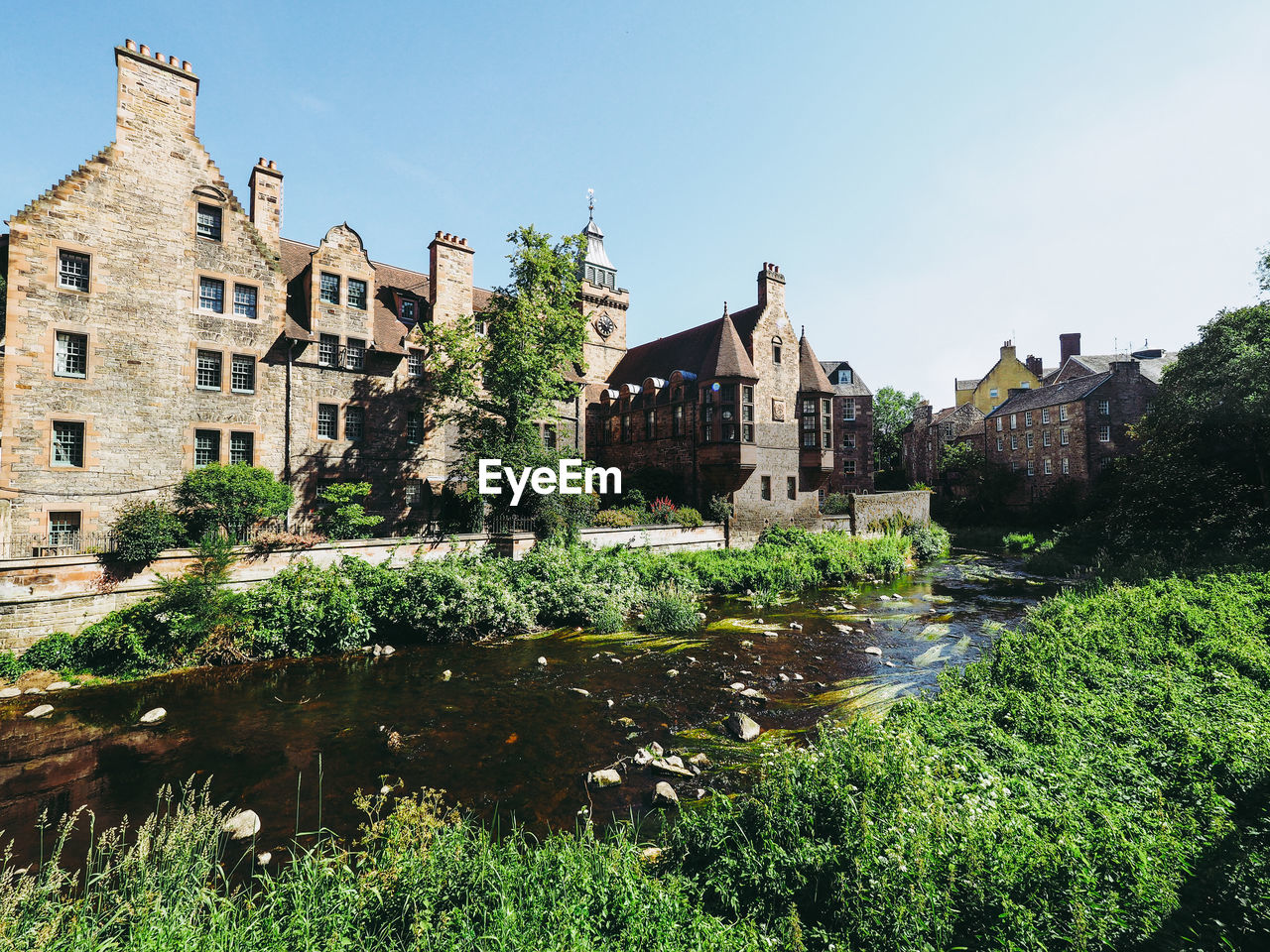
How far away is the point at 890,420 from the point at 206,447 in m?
64.3

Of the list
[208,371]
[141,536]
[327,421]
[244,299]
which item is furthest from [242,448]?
[141,536]

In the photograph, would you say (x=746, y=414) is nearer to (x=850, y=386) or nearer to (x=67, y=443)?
(x=850, y=386)

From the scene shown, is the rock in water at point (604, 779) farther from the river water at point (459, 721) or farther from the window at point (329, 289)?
the window at point (329, 289)

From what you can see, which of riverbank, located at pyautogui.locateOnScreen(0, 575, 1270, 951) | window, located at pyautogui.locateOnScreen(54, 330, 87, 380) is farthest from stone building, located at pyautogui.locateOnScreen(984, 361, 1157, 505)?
window, located at pyautogui.locateOnScreen(54, 330, 87, 380)

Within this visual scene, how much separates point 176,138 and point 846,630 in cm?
3067

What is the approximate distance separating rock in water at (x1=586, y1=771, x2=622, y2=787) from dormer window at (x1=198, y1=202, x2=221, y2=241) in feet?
82.3

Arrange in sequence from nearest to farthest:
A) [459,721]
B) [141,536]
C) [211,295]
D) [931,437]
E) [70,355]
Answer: [459,721], [141,536], [70,355], [211,295], [931,437]

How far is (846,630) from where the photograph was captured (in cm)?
1762

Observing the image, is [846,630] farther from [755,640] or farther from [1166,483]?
[1166,483]

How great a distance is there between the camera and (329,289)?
24.4 metres

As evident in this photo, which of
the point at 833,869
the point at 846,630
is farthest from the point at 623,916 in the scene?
the point at 846,630

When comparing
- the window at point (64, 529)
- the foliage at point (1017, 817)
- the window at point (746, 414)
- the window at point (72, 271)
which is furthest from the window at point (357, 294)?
the foliage at point (1017, 817)

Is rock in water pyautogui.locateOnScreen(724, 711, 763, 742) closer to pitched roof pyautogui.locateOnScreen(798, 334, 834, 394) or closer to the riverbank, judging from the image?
the riverbank

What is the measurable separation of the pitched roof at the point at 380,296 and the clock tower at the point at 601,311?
1326 cm
